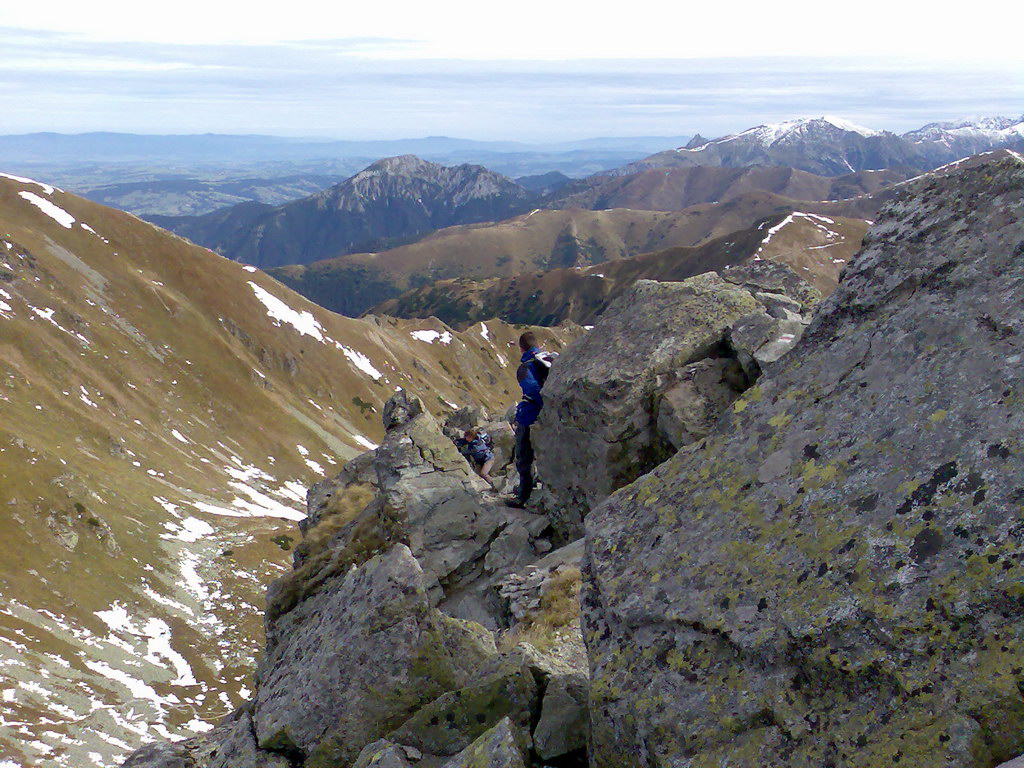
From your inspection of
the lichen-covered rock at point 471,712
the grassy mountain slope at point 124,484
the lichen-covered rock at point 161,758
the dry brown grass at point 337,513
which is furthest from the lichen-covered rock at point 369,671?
the grassy mountain slope at point 124,484

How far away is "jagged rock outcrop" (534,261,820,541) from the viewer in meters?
19.4

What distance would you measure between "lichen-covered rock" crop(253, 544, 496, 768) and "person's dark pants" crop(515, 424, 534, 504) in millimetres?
11670

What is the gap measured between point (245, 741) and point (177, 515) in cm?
11304

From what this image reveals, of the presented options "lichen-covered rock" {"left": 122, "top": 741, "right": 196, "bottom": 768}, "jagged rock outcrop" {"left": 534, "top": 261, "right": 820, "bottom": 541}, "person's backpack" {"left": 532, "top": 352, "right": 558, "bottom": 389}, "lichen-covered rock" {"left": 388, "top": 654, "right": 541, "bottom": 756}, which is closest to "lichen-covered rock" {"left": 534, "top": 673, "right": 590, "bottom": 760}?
"lichen-covered rock" {"left": 388, "top": 654, "right": 541, "bottom": 756}

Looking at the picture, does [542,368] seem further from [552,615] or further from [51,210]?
[51,210]

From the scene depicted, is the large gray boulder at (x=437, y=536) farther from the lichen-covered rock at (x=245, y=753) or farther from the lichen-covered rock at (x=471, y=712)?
the lichen-covered rock at (x=471, y=712)

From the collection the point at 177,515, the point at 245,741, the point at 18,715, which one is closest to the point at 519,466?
the point at 245,741

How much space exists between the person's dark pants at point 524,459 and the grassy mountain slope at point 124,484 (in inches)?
1995

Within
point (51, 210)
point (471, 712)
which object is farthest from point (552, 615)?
point (51, 210)

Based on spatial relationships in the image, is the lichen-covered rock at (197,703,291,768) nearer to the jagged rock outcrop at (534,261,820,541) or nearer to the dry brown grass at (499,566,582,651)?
the dry brown grass at (499,566,582,651)

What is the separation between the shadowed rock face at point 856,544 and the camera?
636 cm

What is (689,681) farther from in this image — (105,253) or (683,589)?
(105,253)

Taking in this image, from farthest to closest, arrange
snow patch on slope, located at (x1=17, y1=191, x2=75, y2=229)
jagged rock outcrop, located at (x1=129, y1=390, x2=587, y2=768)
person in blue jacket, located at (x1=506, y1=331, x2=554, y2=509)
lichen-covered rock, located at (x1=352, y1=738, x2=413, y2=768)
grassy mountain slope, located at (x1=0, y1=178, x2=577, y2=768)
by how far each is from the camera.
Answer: snow patch on slope, located at (x1=17, y1=191, x2=75, y2=229), grassy mountain slope, located at (x1=0, y1=178, x2=577, y2=768), person in blue jacket, located at (x1=506, y1=331, x2=554, y2=509), jagged rock outcrop, located at (x1=129, y1=390, x2=587, y2=768), lichen-covered rock, located at (x1=352, y1=738, x2=413, y2=768)

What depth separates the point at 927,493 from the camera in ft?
23.4
